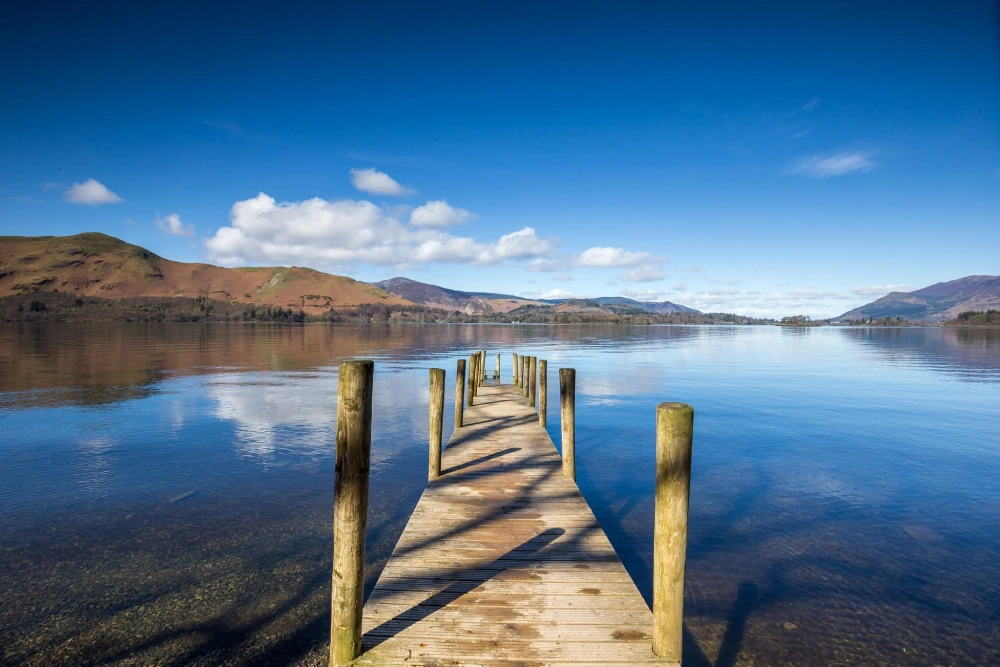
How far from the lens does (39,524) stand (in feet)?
28.5

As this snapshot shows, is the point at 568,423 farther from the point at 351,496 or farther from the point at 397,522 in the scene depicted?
the point at 351,496

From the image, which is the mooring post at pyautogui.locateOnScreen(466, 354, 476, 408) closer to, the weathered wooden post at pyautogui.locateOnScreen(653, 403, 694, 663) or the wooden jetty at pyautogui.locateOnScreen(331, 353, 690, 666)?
the wooden jetty at pyautogui.locateOnScreen(331, 353, 690, 666)

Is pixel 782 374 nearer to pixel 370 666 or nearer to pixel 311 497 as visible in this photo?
pixel 311 497

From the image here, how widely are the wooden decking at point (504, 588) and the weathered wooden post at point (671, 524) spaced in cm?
33

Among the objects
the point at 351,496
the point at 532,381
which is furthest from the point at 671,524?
the point at 532,381

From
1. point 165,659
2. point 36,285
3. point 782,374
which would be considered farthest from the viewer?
point 36,285

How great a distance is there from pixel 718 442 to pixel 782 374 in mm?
24447

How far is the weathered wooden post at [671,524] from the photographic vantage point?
4.27 m

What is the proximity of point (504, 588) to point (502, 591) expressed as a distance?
67 millimetres

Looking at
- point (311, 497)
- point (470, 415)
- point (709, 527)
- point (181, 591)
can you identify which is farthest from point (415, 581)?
point (470, 415)

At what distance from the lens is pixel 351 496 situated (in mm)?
4379

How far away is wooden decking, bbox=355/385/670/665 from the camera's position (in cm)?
435

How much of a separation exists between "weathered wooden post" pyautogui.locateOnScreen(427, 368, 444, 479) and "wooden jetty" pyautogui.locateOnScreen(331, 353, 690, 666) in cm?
37

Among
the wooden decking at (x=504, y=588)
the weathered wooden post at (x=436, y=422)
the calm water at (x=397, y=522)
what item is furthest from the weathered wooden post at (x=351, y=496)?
the weathered wooden post at (x=436, y=422)
